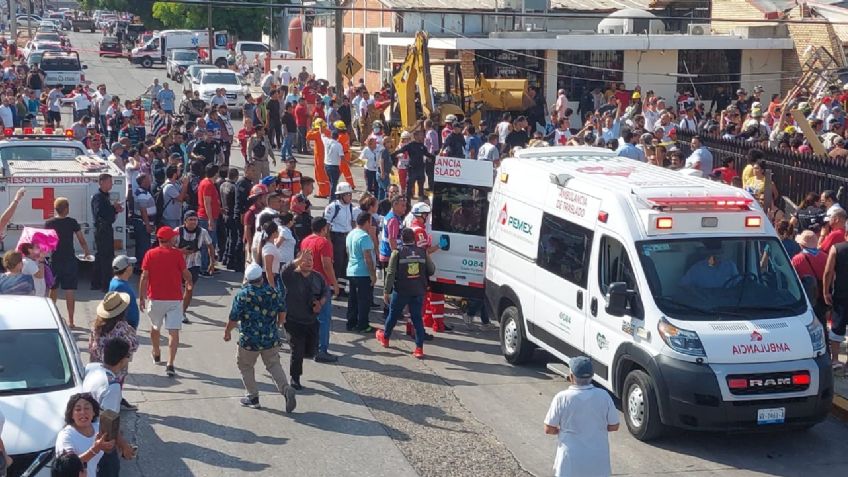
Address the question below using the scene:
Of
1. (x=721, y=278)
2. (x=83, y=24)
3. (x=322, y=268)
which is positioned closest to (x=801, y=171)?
(x=721, y=278)

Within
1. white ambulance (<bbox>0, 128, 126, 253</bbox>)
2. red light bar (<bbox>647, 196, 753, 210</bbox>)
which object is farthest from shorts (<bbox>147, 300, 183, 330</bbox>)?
red light bar (<bbox>647, 196, 753, 210</bbox>)

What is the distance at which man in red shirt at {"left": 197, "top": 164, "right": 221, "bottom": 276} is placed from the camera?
17.4 meters

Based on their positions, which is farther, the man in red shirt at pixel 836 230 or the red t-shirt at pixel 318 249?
the red t-shirt at pixel 318 249

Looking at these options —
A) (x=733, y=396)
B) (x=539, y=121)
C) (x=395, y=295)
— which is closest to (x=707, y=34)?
(x=539, y=121)

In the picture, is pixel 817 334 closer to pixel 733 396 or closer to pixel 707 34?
pixel 733 396

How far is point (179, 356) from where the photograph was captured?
13.6 m

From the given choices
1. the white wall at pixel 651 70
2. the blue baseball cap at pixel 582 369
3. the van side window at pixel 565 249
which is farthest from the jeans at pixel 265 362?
the white wall at pixel 651 70

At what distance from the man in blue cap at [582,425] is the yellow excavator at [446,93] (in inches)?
766

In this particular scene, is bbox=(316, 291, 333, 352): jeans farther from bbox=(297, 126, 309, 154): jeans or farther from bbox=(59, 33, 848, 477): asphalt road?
bbox=(297, 126, 309, 154): jeans

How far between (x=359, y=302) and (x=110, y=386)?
6194mm

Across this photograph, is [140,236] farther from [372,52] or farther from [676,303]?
[372,52]

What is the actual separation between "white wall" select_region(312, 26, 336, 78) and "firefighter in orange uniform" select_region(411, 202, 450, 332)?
3260cm

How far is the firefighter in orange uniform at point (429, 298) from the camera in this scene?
1452 cm

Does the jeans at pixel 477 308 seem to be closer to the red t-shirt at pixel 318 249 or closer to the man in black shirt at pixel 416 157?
the red t-shirt at pixel 318 249
